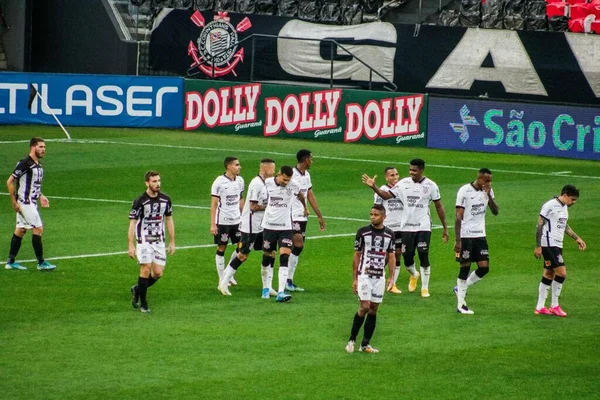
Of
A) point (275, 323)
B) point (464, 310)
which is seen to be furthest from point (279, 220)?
point (464, 310)

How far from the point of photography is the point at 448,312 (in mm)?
18406

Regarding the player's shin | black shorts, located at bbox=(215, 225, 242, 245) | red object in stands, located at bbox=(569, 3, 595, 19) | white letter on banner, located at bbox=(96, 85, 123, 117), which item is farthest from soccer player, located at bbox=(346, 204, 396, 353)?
red object in stands, located at bbox=(569, 3, 595, 19)

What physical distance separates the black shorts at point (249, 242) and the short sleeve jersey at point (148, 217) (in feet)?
6.59

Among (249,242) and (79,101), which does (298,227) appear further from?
(79,101)

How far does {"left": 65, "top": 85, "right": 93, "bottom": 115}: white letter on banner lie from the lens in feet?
140

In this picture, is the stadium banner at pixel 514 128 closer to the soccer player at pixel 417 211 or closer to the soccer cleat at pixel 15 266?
the soccer player at pixel 417 211

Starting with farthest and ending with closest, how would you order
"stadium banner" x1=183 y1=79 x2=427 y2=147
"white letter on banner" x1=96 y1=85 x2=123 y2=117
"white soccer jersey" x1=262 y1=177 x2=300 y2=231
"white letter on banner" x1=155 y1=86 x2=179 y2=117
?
"white letter on banner" x1=155 y1=86 x2=179 y2=117
"white letter on banner" x1=96 y1=85 x2=123 y2=117
"stadium banner" x1=183 y1=79 x2=427 y2=147
"white soccer jersey" x1=262 y1=177 x2=300 y2=231

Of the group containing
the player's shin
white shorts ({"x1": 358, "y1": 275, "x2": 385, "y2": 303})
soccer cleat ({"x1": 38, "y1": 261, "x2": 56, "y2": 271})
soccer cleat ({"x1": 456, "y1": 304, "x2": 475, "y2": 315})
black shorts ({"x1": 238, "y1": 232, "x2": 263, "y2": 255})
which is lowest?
soccer cleat ({"x1": 456, "y1": 304, "x2": 475, "y2": 315})

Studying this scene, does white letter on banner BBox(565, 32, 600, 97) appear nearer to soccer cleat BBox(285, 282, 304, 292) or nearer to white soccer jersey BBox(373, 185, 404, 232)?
white soccer jersey BBox(373, 185, 404, 232)

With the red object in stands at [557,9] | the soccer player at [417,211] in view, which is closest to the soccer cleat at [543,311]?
the soccer player at [417,211]

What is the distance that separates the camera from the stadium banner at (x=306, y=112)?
133ft

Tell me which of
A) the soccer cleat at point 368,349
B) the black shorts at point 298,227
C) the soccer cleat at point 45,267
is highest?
the black shorts at point 298,227

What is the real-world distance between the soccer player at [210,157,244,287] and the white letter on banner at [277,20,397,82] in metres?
25.1

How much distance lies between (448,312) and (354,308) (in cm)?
145
